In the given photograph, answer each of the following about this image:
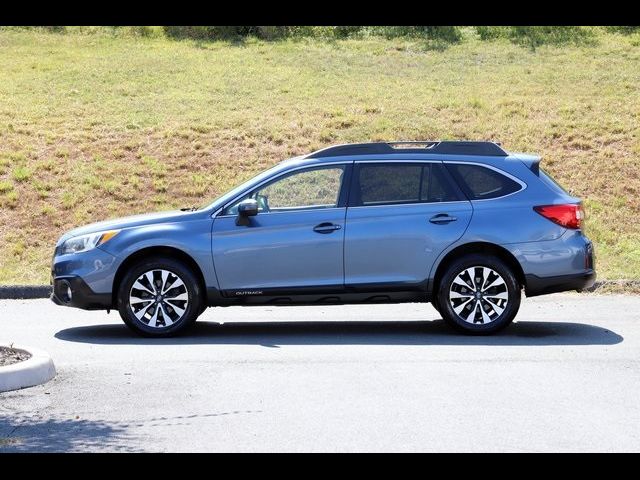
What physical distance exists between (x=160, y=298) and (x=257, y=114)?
14356 mm

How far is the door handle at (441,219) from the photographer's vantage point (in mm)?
11336

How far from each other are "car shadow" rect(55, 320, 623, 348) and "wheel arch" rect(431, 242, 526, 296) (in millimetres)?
523

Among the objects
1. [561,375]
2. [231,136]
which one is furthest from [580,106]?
[561,375]

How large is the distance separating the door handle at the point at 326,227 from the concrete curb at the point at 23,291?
16.7ft

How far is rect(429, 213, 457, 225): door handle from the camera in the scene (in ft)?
37.2

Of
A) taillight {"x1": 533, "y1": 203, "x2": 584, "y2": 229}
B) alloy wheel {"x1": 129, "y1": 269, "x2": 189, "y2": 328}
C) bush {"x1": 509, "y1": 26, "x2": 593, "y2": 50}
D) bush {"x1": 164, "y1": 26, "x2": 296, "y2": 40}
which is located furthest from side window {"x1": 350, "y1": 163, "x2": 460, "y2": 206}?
bush {"x1": 164, "y1": 26, "x2": 296, "y2": 40}

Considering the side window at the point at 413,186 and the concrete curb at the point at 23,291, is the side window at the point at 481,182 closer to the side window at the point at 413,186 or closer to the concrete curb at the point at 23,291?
the side window at the point at 413,186

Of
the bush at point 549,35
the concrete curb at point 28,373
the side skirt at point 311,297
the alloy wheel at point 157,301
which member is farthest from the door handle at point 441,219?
the bush at point 549,35

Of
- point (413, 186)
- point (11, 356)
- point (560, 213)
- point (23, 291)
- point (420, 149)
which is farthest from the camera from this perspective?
point (23, 291)

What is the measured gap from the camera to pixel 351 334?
11586mm

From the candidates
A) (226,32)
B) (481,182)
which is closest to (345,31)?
(226,32)

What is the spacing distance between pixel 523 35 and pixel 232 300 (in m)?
23.7

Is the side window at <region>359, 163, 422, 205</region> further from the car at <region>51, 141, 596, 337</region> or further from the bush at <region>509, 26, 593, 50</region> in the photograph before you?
the bush at <region>509, 26, 593, 50</region>

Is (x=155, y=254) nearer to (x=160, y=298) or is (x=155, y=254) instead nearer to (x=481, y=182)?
(x=160, y=298)
